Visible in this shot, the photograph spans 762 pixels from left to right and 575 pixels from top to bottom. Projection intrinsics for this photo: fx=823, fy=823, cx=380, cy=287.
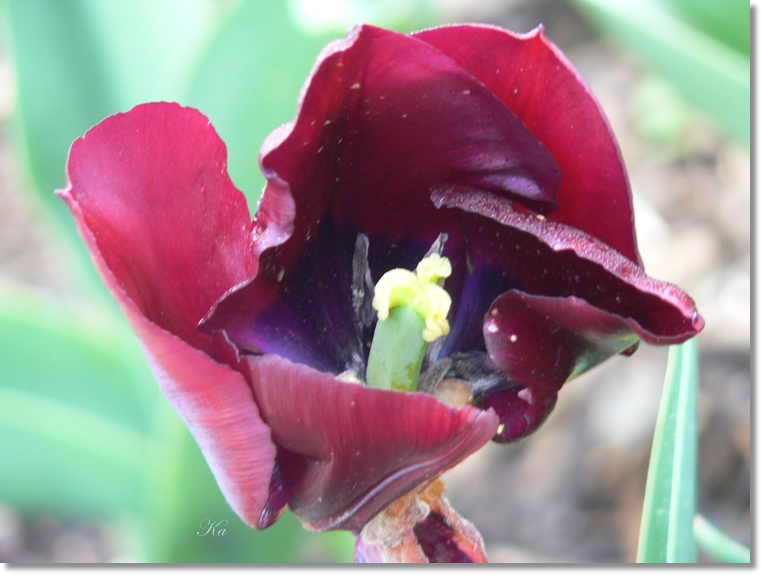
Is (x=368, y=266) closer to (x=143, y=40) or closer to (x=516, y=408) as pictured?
(x=516, y=408)

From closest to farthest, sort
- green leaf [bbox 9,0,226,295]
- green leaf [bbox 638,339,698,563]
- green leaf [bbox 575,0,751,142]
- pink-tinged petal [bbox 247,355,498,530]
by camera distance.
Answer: pink-tinged petal [bbox 247,355,498,530] < green leaf [bbox 638,339,698,563] < green leaf [bbox 575,0,751,142] < green leaf [bbox 9,0,226,295]

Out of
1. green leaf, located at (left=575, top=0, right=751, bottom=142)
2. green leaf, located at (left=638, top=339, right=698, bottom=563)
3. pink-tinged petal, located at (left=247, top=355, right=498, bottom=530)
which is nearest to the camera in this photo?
pink-tinged petal, located at (left=247, top=355, right=498, bottom=530)

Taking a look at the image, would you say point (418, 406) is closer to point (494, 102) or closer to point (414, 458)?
point (414, 458)

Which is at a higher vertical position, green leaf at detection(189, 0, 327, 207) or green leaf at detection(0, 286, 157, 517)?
green leaf at detection(189, 0, 327, 207)

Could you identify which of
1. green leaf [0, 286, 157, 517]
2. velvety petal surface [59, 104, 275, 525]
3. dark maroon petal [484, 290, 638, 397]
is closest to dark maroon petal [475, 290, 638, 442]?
dark maroon petal [484, 290, 638, 397]

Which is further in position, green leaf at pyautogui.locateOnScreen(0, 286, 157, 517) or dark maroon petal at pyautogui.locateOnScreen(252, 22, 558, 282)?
green leaf at pyautogui.locateOnScreen(0, 286, 157, 517)

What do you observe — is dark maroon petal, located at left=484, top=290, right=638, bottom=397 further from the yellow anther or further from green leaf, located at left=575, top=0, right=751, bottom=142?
green leaf, located at left=575, top=0, right=751, bottom=142

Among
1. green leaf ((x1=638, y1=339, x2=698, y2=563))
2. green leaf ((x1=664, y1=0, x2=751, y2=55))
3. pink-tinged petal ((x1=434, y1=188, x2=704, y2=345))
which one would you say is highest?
pink-tinged petal ((x1=434, y1=188, x2=704, y2=345))
